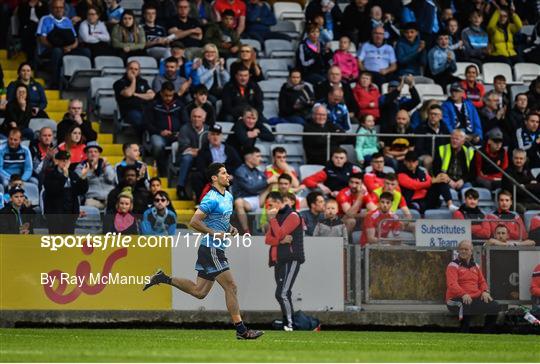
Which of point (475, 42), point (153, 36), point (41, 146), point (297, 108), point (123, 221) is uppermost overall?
point (475, 42)

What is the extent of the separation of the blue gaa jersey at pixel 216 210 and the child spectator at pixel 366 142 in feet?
22.9

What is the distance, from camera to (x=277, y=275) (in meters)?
19.9

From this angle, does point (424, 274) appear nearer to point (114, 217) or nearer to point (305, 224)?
point (305, 224)

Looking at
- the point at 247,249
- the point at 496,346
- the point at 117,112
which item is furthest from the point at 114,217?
the point at 496,346

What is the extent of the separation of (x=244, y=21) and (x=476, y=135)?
4.63 metres

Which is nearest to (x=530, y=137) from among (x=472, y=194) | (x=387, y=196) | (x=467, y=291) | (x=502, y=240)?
(x=472, y=194)

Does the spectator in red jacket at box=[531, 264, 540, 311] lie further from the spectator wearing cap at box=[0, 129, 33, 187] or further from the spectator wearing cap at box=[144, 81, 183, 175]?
the spectator wearing cap at box=[0, 129, 33, 187]

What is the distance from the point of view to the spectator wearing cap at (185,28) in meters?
25.2

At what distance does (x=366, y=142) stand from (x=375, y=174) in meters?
1.30

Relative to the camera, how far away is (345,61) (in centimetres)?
2602

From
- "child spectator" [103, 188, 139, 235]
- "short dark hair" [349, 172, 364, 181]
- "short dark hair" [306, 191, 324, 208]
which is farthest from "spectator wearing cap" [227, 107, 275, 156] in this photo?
"child spectator" [103, 188, 139, 235]

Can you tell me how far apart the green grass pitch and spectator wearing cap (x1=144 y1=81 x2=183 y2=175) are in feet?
14.8

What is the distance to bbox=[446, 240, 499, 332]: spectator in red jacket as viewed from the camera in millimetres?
20234

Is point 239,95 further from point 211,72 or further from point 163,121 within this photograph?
point 163,121
